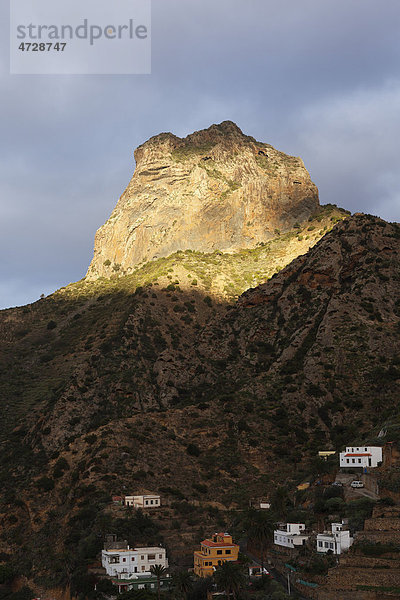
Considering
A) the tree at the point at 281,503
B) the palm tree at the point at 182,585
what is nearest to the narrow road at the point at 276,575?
the tree at the point at 281,503

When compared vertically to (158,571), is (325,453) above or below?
above

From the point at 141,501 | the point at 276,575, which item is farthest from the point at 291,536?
the point at 141,501

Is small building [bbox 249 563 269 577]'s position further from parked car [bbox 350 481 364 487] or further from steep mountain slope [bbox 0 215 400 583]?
steep mountain slope [bbox 0 215 400 583]

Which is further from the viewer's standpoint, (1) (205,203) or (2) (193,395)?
(1) (205,203)

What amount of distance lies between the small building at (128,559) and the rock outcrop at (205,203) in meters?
95.5

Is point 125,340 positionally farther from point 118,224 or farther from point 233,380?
point 118,224

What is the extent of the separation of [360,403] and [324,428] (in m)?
5.00

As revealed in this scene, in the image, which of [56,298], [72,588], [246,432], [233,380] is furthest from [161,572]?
[56,298]

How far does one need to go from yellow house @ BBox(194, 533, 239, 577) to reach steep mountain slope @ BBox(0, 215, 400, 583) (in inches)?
285

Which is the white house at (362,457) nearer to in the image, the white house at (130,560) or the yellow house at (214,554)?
the yellow house at (214,554)

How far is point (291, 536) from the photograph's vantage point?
202 feet

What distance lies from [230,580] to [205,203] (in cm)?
11286

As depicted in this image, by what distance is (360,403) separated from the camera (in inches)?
3556

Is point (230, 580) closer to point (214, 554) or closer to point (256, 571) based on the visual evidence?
point (256, 571)
